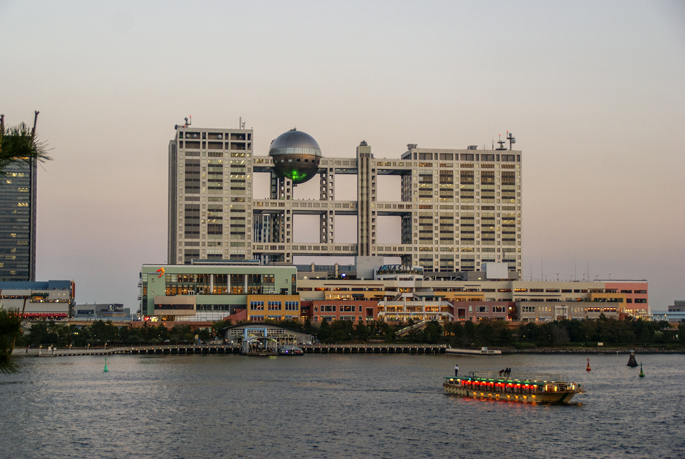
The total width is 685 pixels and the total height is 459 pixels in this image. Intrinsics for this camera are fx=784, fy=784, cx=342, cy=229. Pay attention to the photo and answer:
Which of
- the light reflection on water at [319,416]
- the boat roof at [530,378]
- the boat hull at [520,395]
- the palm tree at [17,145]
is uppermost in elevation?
the palm tree at [17,145]

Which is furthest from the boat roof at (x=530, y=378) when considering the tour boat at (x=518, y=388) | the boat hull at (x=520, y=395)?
the boat hull at (x=520, y=395)

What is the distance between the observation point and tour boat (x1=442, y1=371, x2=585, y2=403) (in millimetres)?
101562

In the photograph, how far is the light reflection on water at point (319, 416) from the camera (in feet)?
252

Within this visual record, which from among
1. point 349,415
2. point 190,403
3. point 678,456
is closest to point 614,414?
point 678,456

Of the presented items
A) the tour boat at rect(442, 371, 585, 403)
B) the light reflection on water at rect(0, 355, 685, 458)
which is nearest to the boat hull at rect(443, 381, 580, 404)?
the tour boat at rect(442, 371, 585, 403)

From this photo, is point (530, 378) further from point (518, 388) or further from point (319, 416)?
point (319, 416)

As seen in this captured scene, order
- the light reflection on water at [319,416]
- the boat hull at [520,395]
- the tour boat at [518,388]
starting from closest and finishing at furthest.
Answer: the light reflection on water at [319,416]
the tour boat at [518,388]
the boat hull at [520,395]

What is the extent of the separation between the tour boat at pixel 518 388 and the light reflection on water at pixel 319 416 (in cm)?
217

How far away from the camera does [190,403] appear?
359ft

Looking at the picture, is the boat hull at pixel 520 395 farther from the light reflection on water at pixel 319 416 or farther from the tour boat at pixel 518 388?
the light reflection on water at pixel 319 416

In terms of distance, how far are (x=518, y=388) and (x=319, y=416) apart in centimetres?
2729

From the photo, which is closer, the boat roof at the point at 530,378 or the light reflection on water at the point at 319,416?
the light reflection on water at the point at 319,416

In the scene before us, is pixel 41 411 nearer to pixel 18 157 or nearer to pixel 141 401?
pixel 141 401

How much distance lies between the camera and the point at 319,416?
3821 inches
